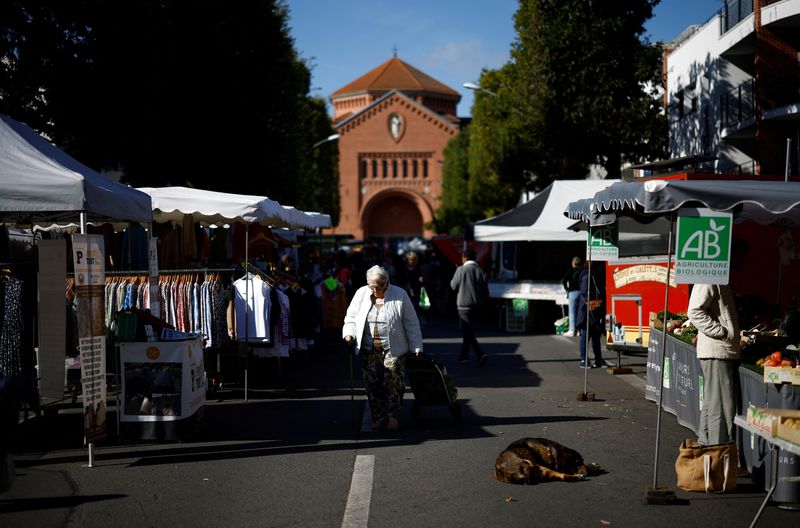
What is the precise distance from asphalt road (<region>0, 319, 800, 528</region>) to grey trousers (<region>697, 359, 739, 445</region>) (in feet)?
1.49

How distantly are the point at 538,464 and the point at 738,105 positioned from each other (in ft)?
68.3

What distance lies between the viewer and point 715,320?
7422 millimetres

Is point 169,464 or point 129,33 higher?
point 129,33

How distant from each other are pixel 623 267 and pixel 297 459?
8258 mm

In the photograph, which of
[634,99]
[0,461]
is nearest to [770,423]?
[0,461]

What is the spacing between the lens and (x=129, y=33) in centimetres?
A: 2050

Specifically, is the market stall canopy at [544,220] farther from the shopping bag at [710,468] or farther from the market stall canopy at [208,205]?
the shopping bag at [710,468]

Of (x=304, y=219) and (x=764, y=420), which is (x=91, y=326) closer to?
(x=764, y=420)

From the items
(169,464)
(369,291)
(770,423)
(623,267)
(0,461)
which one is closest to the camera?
(0,461)

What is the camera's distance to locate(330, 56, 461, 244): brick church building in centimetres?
8650

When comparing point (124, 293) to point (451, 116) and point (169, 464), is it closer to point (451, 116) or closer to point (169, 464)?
point (169, 464)

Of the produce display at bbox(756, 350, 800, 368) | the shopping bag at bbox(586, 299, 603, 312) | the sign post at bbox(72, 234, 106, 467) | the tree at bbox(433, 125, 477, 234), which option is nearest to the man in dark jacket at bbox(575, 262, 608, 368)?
the shopping bag at bbox(586, 299, 603, 312)

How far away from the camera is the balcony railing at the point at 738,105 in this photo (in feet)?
81.2

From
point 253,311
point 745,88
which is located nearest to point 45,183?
point 253,311
